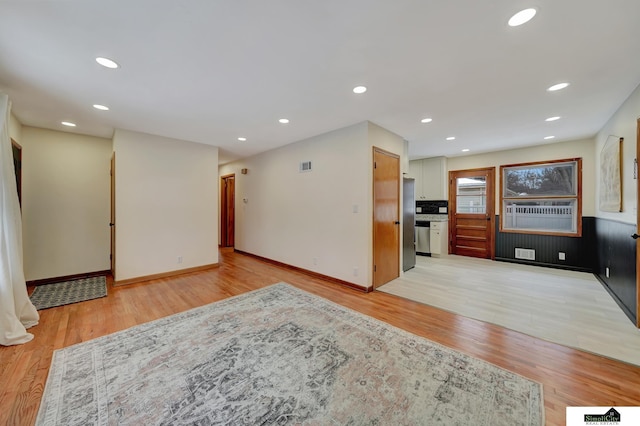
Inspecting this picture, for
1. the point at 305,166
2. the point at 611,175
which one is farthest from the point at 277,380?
the point at 611,175

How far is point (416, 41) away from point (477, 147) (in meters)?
4.44

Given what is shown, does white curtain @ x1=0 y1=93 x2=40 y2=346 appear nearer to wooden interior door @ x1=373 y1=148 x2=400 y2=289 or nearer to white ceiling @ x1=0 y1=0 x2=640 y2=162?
white ceiling @ x1=0 y1=0 x2=640 y2=162

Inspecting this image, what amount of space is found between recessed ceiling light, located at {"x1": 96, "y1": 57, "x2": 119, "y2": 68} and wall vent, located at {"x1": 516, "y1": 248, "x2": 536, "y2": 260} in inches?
289

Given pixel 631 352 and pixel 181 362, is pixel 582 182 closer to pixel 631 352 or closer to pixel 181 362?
pixel 631 352

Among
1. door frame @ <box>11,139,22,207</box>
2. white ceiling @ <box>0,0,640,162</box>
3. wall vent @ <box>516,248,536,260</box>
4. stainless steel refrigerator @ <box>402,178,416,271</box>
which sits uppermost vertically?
white ceiling @ <box>0,0,640,162</box>

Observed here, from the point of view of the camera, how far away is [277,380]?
Answer: 178cm

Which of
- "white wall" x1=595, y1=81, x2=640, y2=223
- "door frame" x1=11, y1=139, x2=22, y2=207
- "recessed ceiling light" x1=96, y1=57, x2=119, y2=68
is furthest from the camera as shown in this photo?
"door frame" x1=11, y1=139, x2=22, y2=207

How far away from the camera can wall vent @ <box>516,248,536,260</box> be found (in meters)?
5.20

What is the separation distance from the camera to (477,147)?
5.33 metres

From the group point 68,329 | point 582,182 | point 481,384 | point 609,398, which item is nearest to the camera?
point 609,398

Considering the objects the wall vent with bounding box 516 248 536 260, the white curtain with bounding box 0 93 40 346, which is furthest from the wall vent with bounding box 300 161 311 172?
the wall vent with bounding box 516 248 536 260

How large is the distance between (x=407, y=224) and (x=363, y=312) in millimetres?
2371

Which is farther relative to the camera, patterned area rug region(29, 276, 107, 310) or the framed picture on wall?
patterned area rug region(29, 276, 107, 310)

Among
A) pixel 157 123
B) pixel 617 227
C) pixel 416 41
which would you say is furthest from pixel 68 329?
pixel 617 227
